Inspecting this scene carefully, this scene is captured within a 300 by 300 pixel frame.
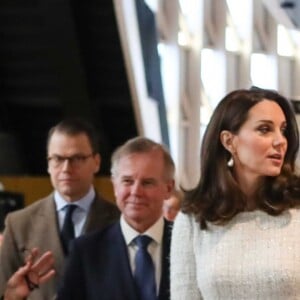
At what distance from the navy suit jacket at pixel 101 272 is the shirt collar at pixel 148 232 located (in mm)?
17

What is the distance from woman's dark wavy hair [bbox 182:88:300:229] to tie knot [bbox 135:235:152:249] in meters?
0.58

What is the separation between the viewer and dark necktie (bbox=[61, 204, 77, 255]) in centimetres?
400

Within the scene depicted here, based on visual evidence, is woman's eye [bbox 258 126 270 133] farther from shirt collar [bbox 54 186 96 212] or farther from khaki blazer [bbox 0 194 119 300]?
shirt collar [bbox 54 186 96 212]

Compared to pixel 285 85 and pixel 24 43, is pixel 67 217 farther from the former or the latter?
pixel 285 85

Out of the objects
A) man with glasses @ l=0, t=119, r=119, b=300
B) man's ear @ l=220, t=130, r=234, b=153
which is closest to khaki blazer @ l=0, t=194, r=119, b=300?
man with glasses @ l=0, t=119, r=119, b=300

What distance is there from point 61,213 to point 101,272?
0.64 metres

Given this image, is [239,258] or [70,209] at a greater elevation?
[239,258]

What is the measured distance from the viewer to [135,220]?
3.51 m

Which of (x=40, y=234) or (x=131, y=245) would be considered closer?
(x=131, y=245)

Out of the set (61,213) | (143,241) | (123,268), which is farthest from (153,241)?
(61,213)

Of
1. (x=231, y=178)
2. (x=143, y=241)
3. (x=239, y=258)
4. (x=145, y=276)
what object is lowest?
(x=145, y=276)

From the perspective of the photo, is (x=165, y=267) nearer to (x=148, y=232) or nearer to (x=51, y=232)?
(x=148, y=232)

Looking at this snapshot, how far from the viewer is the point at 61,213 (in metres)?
4.07

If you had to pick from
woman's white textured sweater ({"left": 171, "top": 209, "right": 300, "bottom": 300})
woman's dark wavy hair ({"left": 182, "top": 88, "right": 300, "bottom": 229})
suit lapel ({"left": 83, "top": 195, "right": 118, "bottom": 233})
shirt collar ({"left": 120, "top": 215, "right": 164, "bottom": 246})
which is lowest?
suit lapel ({"left": 83, "top": 195, "right": 118, "bottom": 233})
